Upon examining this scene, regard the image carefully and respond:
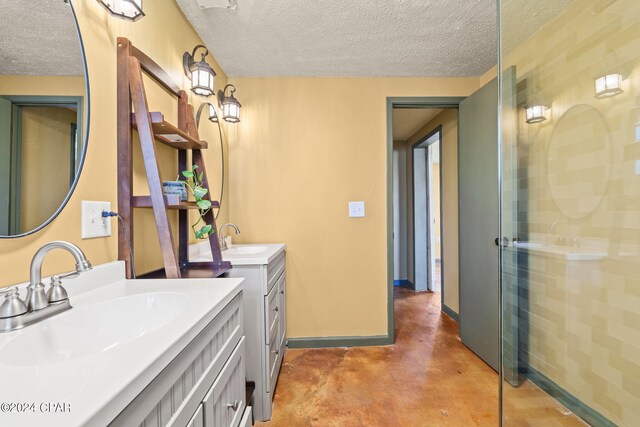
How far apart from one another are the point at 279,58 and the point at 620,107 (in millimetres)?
1944

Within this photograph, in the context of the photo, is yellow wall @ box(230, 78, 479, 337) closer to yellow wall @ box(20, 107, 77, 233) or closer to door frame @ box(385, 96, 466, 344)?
door frame @ box(385, 96, 466, 344)

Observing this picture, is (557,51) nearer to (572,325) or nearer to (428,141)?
(572,325)

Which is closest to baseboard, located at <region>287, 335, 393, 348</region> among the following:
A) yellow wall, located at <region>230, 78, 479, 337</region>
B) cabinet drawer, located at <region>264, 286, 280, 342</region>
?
yellow wall, located at <region>230, 78, 479, 337</region>

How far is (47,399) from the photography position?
370mm

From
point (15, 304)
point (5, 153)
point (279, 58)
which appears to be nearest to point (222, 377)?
point (15, 304)

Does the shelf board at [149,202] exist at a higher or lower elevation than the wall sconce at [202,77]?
lower

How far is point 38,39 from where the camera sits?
793mm

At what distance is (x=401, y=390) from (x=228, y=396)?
1.30 meters

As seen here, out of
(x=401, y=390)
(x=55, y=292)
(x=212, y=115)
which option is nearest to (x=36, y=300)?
(x=55, y=292)

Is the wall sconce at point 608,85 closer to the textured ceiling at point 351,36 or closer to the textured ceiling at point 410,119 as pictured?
the textured ceiling at point 351,36

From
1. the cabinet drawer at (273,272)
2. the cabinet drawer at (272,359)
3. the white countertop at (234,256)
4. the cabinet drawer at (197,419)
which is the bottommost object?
the cabinet drawer at (272,359)

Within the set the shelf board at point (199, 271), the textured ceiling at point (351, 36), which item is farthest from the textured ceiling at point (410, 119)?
the shelf board at point (199, 271)

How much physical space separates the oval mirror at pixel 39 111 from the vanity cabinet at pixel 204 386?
57cm

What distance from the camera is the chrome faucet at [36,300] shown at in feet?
2.03
